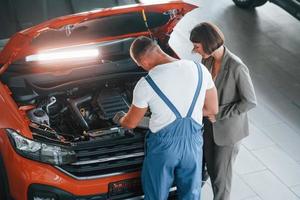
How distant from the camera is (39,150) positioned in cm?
311

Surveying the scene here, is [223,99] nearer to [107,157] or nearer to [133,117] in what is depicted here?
[133,117]

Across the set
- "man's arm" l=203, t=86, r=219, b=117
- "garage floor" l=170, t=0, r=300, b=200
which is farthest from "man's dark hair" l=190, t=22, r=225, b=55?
"garage floor" l=170, t=0, r=300, b=200

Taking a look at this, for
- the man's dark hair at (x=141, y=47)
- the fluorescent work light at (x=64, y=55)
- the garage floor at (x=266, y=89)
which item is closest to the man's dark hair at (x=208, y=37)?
the man's dark hair at (x=141, y=47)

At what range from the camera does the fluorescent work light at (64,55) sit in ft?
11.9

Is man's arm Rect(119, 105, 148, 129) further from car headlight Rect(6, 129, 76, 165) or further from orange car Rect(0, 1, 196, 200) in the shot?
car headlight Rect(6, 129, 76, 165)

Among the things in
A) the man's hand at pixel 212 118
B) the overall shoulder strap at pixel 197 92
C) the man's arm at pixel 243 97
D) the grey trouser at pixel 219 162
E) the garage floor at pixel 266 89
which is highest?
the overall shoulder strap at pixel 197 92

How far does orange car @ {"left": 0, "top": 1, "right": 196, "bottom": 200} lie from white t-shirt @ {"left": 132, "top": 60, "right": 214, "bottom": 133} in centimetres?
47

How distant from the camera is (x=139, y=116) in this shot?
301 cm

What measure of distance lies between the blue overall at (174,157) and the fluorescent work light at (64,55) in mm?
995

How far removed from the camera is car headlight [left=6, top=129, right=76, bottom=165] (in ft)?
10.2

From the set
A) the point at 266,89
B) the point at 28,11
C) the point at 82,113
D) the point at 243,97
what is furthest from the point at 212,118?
the point at 266,89

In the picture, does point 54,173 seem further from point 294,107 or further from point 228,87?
point 294,107

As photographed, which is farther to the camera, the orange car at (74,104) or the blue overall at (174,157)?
the orange car at (74,104)

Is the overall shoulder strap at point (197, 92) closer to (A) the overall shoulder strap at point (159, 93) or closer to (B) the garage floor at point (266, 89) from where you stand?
(A) the overall shoulder strap at point (159, 93)
